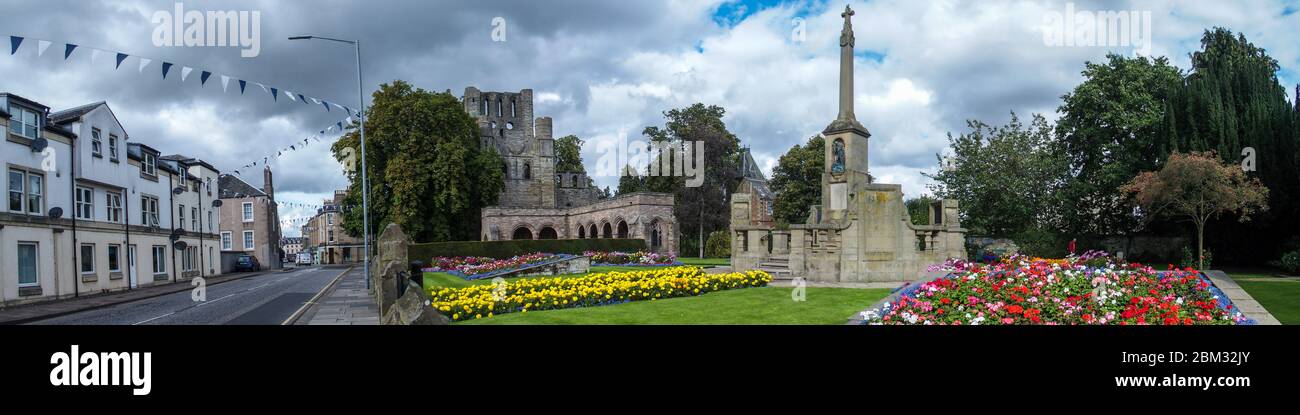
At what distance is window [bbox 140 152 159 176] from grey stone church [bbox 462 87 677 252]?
2870cm

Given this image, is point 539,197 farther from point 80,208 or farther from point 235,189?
point 80,208

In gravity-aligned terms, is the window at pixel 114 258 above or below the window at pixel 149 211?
below

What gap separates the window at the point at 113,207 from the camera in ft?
74.0

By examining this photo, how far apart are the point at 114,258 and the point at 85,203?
3.25m

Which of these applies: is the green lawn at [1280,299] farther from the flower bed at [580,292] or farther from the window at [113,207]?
the window at [113,207]

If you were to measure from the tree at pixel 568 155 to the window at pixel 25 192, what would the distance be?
5800 centimetres

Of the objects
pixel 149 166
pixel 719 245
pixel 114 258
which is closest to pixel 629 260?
pixel 719 245

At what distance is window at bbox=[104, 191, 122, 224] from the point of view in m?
22.5

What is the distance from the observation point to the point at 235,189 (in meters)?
59.9

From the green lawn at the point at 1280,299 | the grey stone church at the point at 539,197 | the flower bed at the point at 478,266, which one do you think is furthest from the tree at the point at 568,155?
the green lawn at the point at 1280,299
